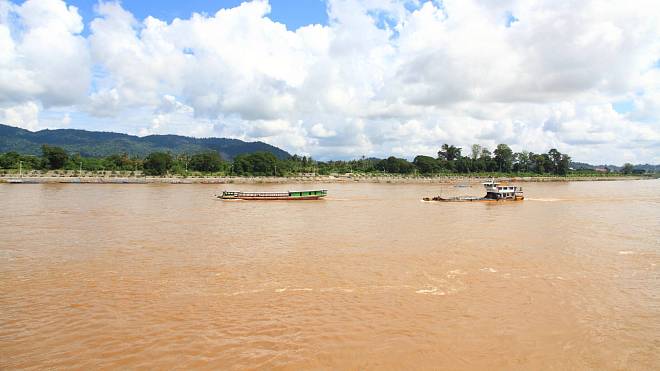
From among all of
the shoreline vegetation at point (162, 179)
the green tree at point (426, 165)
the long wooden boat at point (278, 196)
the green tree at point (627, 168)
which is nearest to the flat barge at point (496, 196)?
the long wooden boat at point (278, 196)

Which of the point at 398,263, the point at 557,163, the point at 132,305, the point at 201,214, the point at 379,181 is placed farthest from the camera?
the point at 557,163

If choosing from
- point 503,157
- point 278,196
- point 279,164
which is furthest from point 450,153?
point 278,196

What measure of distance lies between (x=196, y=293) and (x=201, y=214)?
21.5 meters

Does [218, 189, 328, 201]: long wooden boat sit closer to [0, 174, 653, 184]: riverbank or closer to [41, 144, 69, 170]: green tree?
[0, 174, 653, 184]: riverbank

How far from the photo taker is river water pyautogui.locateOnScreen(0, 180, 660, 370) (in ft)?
28.9

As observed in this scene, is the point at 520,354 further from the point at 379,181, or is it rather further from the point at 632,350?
the point at 379,181

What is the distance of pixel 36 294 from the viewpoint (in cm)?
1241

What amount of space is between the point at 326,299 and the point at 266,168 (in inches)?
4011

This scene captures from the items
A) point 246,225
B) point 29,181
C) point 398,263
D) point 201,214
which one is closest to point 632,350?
point 398,263

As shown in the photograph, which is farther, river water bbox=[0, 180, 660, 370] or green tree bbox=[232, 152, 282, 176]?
green tree bbox=[232, 152, 282, 176]

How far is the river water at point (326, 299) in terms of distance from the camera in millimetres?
8820

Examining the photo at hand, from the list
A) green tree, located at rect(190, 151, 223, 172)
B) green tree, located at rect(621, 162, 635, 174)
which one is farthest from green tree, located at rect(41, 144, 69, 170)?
green tree, located at rect(621, 162, 635, 174)

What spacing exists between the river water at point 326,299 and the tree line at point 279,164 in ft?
266

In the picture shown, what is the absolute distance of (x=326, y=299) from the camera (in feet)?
40.2
